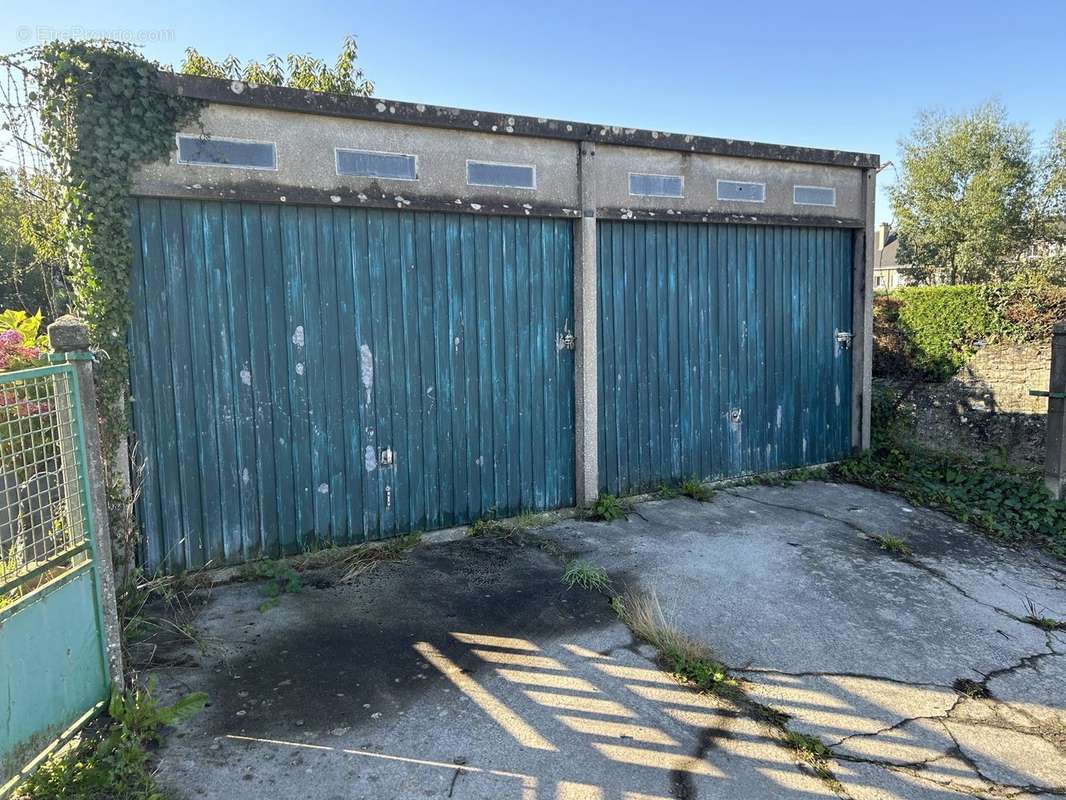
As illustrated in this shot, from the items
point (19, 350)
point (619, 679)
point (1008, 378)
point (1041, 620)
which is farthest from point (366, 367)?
point (1008, 378)

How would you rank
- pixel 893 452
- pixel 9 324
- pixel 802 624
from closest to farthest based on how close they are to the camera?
pixel 802 624, pixel 9 324, pixel 893 452

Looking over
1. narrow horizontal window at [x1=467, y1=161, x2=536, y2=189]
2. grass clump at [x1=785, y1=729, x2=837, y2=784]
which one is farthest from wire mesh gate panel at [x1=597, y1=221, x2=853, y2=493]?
grass clump at [x1=785, y1=729, x2=837, y2=784]

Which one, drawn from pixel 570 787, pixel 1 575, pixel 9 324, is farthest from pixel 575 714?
pixel 9 324

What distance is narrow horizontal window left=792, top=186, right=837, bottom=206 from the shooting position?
689cm

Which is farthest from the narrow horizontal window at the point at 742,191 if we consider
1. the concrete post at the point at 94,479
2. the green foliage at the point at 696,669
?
the concrete post at the point at 94,479

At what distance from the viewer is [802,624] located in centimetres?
393

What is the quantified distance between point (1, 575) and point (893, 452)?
7.80 meters

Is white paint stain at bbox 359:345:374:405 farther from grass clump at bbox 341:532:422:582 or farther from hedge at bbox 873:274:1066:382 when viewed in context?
hedge at bbox 873:274:1066:382

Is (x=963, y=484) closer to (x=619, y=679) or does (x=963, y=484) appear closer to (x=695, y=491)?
(x=695, y=491)

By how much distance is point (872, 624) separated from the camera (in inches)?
156

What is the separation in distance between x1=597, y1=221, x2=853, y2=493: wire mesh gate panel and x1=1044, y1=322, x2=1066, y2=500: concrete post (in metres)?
1.78

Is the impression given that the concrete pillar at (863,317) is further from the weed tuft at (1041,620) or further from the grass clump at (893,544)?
the weed tuft at (1041,620)

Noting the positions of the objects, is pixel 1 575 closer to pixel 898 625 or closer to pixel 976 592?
pixel 898 625

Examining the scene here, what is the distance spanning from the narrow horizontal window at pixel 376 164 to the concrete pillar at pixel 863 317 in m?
4.96
